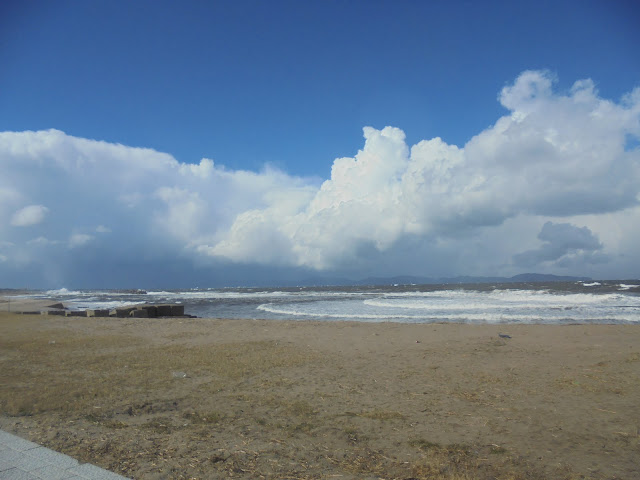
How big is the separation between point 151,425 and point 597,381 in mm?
7892

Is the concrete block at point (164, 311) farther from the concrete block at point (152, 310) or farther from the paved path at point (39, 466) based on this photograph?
the paved path at point (39, 466)

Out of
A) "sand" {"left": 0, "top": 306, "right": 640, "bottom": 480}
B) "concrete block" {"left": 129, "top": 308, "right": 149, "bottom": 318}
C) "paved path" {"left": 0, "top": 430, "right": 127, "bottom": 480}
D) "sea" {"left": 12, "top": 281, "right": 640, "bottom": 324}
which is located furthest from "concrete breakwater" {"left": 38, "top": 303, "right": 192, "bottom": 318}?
"paved path" {"left": 0, "top": 430, "right": 127, "bottom": 480}

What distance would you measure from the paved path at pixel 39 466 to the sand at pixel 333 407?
0.24 m

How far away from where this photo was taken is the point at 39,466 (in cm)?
390

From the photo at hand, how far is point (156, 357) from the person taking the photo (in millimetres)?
10492

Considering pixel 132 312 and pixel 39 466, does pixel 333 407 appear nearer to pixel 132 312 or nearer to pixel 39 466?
pixel 39 466

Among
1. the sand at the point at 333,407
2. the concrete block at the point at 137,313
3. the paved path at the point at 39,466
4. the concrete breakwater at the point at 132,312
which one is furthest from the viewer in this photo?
the concrete block at the point at 137,313

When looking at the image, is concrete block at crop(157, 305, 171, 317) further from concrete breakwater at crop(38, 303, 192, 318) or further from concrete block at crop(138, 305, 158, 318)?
concrete block at crop(138, 305, 158, 318)

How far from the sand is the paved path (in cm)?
24

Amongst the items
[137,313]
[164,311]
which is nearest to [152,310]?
[164,311]

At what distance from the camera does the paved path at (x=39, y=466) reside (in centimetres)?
369

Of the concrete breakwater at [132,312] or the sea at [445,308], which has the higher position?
the concrete breakwater at [132,312]

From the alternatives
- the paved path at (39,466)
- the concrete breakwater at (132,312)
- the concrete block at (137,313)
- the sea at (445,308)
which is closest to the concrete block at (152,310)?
the concrete breakwater at (132,312)

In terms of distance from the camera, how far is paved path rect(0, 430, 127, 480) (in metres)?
3.69
